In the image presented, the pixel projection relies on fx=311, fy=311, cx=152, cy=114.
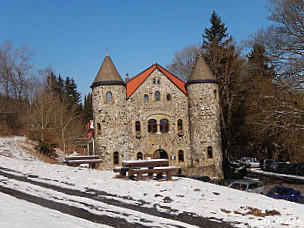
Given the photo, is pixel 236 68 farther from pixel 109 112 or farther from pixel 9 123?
pixel 9 123

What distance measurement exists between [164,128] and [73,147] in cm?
1686

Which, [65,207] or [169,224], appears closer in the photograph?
[169,224]

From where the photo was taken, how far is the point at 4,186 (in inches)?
485

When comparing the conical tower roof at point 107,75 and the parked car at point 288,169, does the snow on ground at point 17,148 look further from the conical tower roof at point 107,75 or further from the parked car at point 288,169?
the parked car at point 288,169

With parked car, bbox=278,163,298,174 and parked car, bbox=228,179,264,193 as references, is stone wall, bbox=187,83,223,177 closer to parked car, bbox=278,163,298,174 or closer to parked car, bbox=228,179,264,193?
parked car, bbox=228,179,264,193

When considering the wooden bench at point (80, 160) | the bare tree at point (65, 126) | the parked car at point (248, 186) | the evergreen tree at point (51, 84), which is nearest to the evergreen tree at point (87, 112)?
the evergreen tree at point (51, 84)

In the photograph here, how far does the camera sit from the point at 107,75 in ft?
95.2

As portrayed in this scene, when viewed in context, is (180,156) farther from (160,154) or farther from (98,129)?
(98,129)

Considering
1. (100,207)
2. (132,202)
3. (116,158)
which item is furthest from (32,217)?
(116,158)

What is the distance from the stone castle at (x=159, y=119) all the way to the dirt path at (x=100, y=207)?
51.7 ft

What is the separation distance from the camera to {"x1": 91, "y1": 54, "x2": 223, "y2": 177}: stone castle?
28.8 metres

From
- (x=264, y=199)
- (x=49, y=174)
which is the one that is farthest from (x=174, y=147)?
(x=264, y=199)

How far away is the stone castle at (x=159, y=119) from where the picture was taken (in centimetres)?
2881

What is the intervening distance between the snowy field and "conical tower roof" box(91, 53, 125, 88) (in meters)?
14.5
